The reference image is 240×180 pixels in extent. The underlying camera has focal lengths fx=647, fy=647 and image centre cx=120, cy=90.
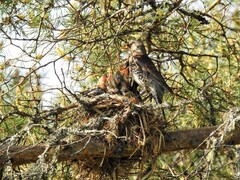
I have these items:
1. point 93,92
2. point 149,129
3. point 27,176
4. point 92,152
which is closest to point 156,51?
point 93,92

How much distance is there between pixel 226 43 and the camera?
5254 millimetres

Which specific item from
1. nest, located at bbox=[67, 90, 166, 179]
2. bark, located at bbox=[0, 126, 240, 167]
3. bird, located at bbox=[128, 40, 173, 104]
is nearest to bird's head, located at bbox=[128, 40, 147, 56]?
bird, located at bbox=[128, 40, 173, 104]

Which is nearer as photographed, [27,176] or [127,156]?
[27,176]

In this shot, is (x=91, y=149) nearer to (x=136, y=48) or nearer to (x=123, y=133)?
(x=123, y=133)

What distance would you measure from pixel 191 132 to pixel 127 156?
44 centimetres

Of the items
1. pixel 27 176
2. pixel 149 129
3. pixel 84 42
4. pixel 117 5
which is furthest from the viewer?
pixel 117 5

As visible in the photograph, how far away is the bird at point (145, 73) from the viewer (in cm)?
512

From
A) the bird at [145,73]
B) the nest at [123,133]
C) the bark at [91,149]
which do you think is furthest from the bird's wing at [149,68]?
the bark at [91,149]

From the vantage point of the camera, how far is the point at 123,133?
406cm

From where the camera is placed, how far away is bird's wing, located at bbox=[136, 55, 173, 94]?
5.16 metres

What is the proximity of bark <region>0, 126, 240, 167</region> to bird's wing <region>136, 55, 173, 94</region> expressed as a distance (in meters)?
1.11

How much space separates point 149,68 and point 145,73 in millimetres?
52

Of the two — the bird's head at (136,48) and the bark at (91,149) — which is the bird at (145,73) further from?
the bark at (91,149)

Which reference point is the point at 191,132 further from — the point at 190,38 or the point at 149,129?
the point at 190,38
